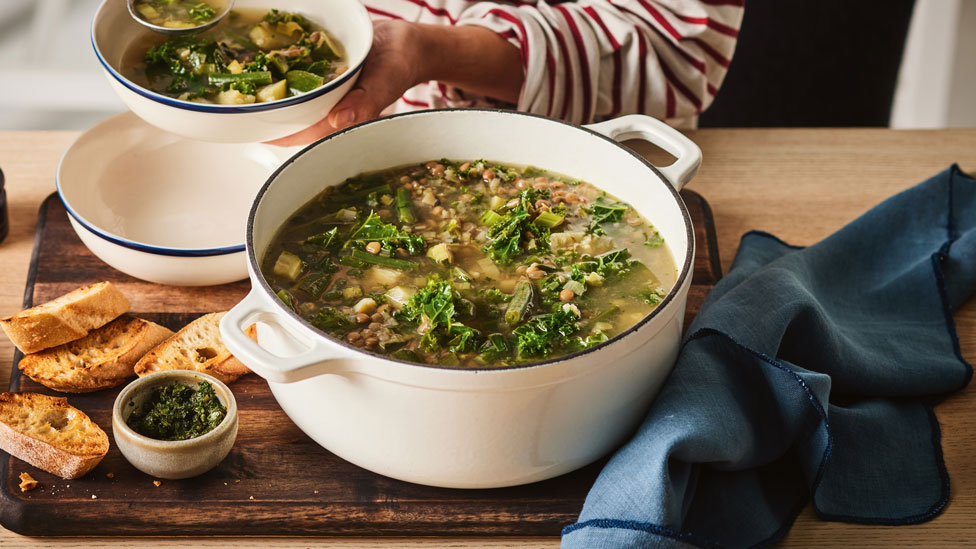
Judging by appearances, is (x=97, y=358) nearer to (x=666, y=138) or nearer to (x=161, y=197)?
(x=161, y=197)

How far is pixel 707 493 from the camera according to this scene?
1.56 metres

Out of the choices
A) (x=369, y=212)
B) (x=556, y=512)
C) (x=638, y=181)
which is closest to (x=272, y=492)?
(x=556, y=512)

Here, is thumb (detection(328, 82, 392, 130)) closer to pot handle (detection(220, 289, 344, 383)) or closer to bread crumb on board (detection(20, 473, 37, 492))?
pot handle (detection(220, 289, 344, 383))

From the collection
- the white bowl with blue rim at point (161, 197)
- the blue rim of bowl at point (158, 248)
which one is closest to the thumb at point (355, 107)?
the white bowl with blue rim at point (161, 197)

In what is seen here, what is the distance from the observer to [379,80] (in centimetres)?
211

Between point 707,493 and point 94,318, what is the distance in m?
1.14

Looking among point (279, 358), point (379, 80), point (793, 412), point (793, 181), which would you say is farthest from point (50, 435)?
point (793, 181)

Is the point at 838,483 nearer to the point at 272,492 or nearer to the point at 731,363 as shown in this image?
the point at 731,363

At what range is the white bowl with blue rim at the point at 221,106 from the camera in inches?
70.9

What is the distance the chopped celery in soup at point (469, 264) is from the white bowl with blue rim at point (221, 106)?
0.17 m

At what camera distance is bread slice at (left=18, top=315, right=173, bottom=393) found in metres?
1.68

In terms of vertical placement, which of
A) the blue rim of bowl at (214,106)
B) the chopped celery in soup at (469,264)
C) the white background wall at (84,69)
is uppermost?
the blue rim of bowl at (214,106)

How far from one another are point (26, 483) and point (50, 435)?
81mm

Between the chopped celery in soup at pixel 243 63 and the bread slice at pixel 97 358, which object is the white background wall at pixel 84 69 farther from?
the bread slice at pixel 97 358
